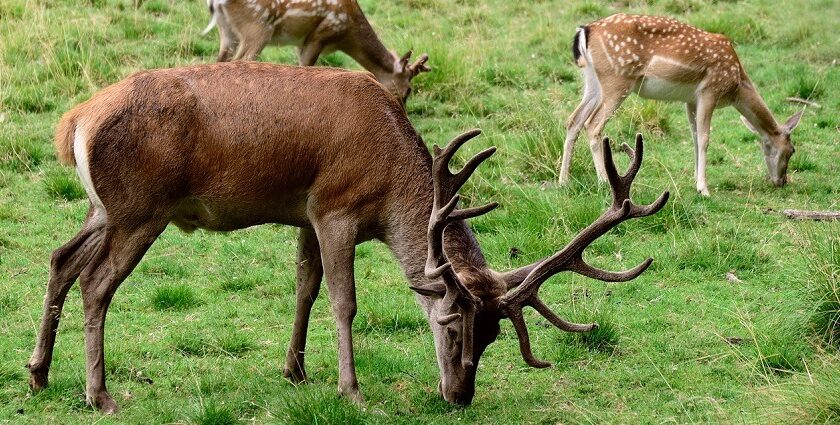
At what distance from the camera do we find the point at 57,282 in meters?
5.81

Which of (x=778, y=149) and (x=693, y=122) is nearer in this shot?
(x=778, y=149)

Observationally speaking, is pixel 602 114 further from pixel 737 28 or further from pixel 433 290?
pixel 433 290

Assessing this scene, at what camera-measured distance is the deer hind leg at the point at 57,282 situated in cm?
577

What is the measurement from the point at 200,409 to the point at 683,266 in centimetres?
352

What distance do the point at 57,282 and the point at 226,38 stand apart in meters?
4.67

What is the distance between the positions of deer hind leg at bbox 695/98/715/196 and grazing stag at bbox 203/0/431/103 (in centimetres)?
247

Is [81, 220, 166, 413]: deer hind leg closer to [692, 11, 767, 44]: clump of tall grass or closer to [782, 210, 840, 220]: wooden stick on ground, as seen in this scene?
[782, 210, 840, 220]: wooden stick on ground

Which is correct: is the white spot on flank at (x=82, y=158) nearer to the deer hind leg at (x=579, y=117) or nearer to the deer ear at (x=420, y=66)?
the deer hind leg at (x=579, y=117)

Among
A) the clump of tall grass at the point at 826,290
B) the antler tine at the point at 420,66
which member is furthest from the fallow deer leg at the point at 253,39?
the clump of tall grass at the point at 826,290

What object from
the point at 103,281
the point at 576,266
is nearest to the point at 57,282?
the point at 103,281

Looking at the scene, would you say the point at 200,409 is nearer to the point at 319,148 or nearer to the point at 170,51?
the point at 319,148

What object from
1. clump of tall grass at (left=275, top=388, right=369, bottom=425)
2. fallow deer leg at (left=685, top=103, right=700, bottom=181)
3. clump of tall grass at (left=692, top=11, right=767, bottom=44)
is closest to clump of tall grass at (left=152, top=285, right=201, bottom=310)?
clump of tall grass at (left=275, top=388, right=369, bottom=425)

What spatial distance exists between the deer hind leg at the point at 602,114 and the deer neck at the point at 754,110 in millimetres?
975

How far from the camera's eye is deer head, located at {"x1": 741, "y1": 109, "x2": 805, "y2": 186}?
9242 mm
